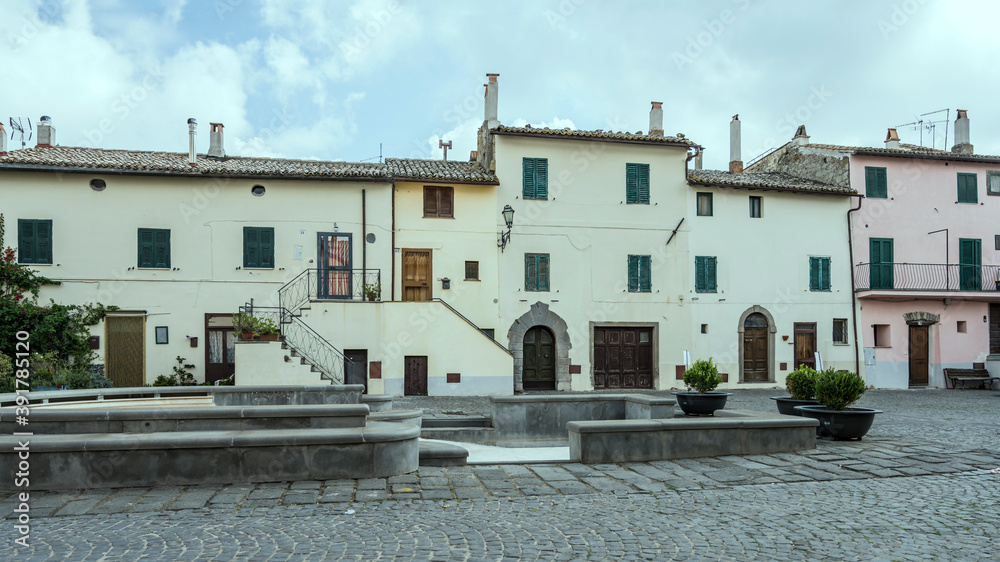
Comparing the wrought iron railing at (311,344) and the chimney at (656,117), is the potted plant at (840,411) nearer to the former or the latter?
the wrought iron railing at (311,344)

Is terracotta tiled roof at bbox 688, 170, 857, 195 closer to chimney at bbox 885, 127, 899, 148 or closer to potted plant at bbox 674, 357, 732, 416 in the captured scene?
chimney at bbox 885, 127, 899, 148

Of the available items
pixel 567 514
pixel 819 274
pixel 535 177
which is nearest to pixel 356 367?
pixel 535 177

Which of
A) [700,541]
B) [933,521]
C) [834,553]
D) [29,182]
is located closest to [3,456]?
[700,541]

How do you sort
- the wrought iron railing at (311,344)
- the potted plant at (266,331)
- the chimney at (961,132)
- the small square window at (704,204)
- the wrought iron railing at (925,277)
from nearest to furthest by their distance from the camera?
the potted plant at (266,331)
the wrought iron railing at (311,344)
the small square window at (704,204)
the wrought iron railing at (925,277)
the chimney at (961,132)

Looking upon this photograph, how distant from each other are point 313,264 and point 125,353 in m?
5.94

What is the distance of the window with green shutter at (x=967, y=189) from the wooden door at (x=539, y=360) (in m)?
17.7

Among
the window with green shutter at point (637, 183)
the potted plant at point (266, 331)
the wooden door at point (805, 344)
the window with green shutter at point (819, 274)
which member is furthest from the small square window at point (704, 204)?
the potted plant at point (266, 331)

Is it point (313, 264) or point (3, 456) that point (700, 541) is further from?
point (313, 264)

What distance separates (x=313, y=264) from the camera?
72.9 feet

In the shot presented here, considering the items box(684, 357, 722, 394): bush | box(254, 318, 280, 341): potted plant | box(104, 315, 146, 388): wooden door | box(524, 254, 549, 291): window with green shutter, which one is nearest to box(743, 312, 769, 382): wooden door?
box(524, 254, 549, 291): window with green shutter

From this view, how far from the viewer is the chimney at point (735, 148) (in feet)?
99.5

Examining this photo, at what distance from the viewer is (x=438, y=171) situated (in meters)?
24.0

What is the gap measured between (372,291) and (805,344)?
15838 mm

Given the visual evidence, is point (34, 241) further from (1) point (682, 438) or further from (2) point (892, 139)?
(2) point (892, 139)
